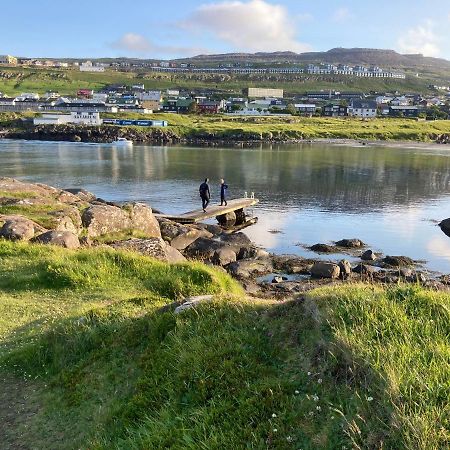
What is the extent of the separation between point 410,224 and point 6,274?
3446cm

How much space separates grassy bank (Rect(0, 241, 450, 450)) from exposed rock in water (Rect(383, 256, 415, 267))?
73.6 ft

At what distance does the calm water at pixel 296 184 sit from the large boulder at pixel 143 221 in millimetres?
8969

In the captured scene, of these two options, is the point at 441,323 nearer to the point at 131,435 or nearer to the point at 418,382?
the point at 418,382

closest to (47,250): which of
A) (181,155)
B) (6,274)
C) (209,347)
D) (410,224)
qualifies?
(6,274)

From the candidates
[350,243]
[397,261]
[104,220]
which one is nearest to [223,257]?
[104,220]

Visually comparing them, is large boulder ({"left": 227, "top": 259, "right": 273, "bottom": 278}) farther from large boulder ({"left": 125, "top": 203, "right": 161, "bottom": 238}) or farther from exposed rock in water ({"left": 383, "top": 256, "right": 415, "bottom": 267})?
exposed rock in water ({"left": 383, "top": 256, "right": 415, "bottom": 267})

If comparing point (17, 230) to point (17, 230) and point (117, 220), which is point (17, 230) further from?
point (117, 220)

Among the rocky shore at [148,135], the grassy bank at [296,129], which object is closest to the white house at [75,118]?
the rocky shore at [148,135]

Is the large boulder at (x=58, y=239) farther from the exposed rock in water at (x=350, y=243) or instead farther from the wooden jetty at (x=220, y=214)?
the exposed rock in water at (x=350, y=243)

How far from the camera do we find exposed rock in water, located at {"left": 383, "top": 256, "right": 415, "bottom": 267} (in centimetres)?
2958

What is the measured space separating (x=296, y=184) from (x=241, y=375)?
2148 inches

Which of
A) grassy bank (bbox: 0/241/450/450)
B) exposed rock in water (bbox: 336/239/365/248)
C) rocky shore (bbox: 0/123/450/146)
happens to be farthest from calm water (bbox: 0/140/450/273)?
grassy bank (bbox: 0/241/450/450)

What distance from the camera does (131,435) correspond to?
21.0ft

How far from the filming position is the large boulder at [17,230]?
63.3ft
